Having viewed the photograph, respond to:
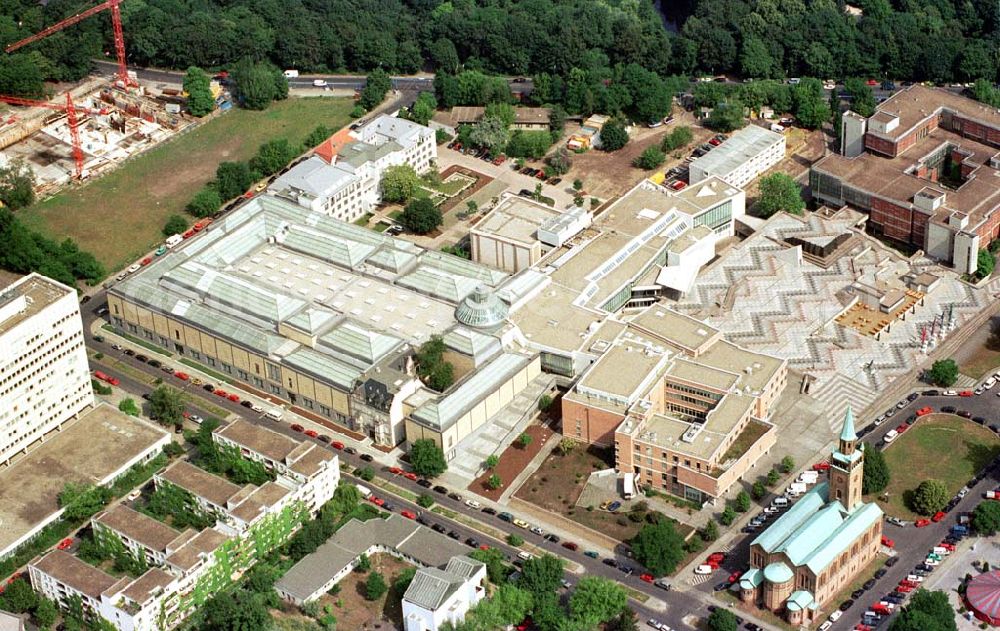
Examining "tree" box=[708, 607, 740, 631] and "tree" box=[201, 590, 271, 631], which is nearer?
"tree" box=[708, 607, 740, 631]

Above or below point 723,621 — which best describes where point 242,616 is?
above

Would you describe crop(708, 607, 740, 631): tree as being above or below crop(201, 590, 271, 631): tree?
below

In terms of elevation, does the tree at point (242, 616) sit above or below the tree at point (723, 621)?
above

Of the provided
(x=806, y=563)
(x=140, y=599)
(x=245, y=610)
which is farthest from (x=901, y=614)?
(x=140, y=599)

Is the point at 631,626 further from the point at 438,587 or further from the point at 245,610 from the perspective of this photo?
the point at 245,610

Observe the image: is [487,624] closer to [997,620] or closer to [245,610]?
[245,610]

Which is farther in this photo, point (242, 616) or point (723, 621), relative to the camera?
point (242, 616)

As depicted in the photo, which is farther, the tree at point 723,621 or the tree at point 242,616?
the tree at point 242,616

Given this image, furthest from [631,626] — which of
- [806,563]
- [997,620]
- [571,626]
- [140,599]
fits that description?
[140,599]
